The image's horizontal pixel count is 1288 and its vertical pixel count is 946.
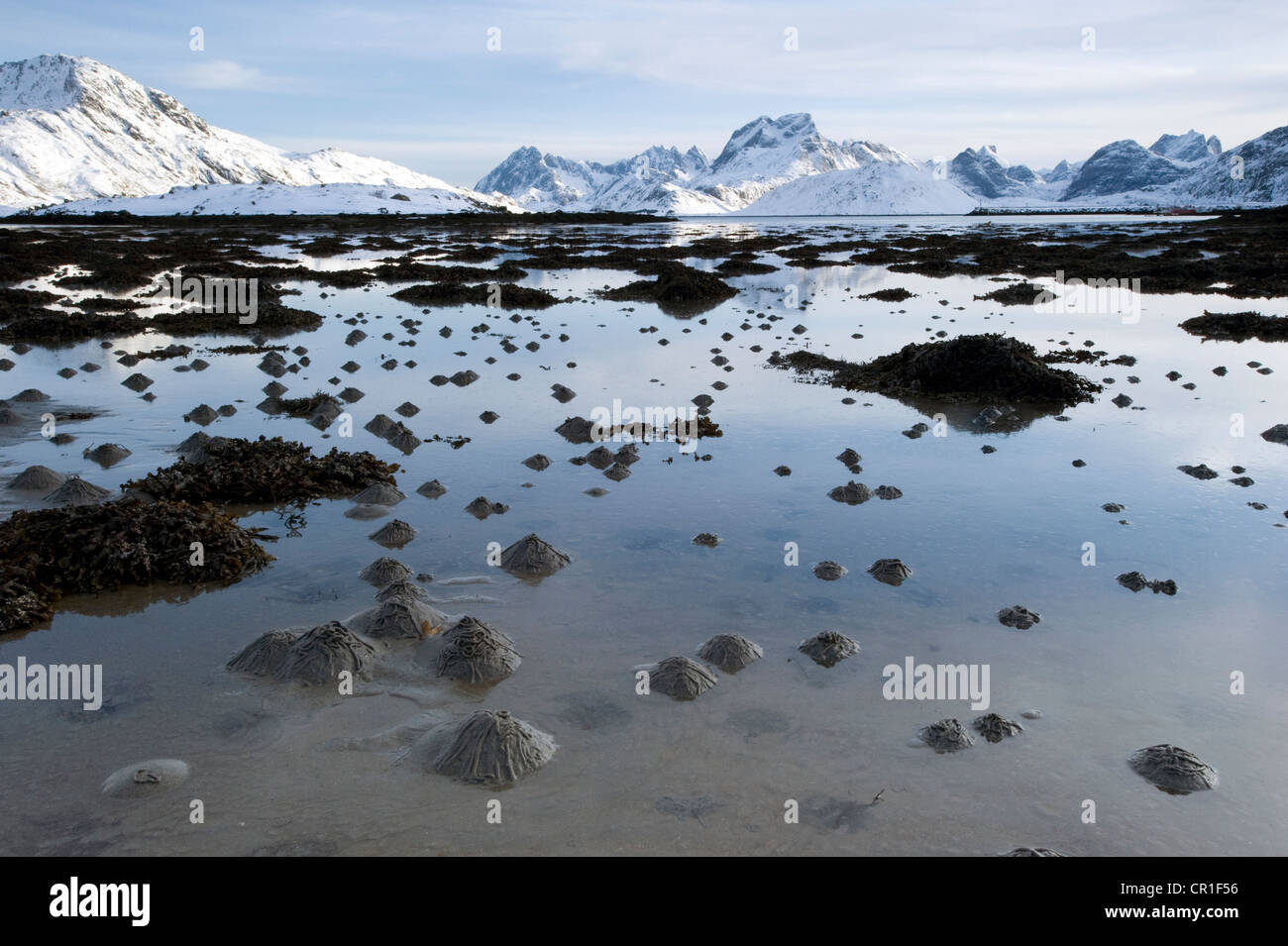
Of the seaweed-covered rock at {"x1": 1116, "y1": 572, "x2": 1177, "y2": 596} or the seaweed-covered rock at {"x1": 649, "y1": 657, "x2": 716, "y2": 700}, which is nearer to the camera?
the seaweed-covered rock at {"x1": 649, "y1": 657, "x2": 716, "y2": 700}

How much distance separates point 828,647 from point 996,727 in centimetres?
139

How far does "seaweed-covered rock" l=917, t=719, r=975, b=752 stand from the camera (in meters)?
5.24

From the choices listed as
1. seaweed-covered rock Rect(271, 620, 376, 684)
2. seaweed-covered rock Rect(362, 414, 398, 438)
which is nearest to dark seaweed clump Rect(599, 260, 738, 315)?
seaweed-covered rock Rect(362, 414, 398, 438)

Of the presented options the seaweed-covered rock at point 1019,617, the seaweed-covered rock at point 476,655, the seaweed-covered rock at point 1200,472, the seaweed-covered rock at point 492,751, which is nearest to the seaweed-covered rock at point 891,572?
the seaweed-covered rock at point 1019,617

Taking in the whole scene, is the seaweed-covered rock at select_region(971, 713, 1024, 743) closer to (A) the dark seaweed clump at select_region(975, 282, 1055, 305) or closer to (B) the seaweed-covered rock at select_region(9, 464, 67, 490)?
(B) the seaweed-covered rock at select_region(9, 464, 67, 490)

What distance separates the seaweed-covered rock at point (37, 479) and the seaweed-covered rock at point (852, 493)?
388 inches

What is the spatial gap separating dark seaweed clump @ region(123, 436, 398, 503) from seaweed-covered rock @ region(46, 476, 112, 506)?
13.6 inches

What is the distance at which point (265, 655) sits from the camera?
623 centimetres

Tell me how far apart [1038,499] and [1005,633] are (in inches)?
149

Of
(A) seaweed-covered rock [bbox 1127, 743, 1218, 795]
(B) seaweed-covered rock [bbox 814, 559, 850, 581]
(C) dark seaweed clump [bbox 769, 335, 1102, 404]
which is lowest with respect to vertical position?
(A) seaweed-covered rock [bbox 1127, 743, 1218, 795]

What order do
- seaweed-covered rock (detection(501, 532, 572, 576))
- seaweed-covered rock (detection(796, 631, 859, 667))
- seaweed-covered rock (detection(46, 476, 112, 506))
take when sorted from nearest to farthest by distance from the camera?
seaweed-covered rock (detection(796, 631, 859, 667)) → seaweed-covered rock (detection(501, 532, 572, 576)) → seaweed-covered rock (detection(46, 476, 112, 506))

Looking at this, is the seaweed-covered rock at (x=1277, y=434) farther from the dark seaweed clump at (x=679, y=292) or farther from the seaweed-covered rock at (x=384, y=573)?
the dark seaweed clump at (x=679, y=292)

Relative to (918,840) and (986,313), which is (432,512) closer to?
(918,840)

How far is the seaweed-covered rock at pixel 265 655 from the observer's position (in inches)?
242
